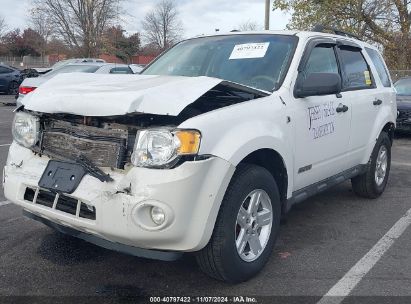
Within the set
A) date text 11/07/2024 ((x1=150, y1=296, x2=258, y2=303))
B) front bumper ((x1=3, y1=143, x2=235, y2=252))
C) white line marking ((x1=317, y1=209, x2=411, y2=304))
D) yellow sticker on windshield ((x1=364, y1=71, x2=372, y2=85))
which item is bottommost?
date text 11/07/2024 ((x1=150, y1=296, x2=258, y2=303))

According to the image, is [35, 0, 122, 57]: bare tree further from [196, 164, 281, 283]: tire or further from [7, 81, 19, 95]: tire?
[196, 164, 281, 283]: tire

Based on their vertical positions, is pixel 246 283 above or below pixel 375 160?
below

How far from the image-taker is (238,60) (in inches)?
165

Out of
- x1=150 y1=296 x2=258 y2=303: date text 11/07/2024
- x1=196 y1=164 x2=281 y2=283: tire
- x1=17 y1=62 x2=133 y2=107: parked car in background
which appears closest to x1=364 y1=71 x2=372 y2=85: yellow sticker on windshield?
x1=196 y1=164 x2=281 y2=283: tire

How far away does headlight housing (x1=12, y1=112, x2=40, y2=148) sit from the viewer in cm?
337

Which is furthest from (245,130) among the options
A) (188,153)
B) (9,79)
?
(9,79)

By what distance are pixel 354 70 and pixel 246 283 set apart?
2.77 meters

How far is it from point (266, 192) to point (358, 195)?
8.87ft

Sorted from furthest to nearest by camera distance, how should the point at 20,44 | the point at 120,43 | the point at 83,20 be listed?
the point at 20,44 → the point at 120,43 → the point at 83,20

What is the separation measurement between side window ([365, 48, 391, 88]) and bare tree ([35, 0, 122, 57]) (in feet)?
117

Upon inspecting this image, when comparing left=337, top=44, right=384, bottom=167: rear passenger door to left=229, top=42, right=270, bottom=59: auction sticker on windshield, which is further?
left=337, top=44, right=384, bottom=167: rear passenger door

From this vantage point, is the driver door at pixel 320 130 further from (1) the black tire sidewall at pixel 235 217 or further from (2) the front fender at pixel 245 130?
(1) the black tire sidewall at pixel 235 217

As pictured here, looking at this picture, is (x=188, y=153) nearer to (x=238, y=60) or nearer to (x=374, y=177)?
(x=238, y=60)

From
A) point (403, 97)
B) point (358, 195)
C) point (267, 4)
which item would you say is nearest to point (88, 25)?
point (267, 4)
